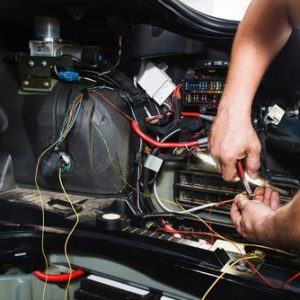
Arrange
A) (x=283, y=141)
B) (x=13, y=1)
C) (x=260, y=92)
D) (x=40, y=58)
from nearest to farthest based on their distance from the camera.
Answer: (x=283, y=141) < (x=260, y=92) < (x=13, y=1) < (x=40, y=58)

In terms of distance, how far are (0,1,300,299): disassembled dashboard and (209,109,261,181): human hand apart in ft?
0.62

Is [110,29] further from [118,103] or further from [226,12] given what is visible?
[226,12]

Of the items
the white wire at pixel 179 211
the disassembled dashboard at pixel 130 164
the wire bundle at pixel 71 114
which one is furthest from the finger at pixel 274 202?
the wire bundle at pixel 71 114

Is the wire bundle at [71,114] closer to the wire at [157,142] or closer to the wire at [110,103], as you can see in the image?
the wire at [110,103]

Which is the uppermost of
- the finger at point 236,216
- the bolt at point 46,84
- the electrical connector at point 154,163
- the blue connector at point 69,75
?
the blue connector at point 69,75

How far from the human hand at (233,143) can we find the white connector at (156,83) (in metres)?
0.42

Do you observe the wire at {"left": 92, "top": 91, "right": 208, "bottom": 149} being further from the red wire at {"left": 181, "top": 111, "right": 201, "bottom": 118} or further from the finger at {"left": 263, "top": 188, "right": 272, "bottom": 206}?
the finger at {"left": 263, "top": 188, "right": 272, "bottom": 206}

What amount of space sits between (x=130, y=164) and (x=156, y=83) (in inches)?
12.0

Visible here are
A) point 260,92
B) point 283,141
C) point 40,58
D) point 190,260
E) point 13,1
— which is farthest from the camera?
point 40,58

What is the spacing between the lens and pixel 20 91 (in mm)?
1522

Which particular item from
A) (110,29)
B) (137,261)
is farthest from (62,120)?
(137,261)

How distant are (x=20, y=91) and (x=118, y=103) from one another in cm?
41

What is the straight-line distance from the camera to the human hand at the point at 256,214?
841 millimetres

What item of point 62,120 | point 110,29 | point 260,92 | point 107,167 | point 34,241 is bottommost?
point 34,241
